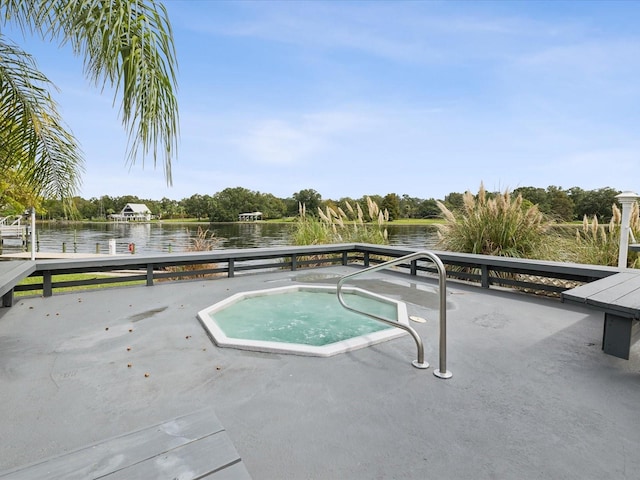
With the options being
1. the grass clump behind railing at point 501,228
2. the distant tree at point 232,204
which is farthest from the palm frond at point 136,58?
the distant tree at point 232,204

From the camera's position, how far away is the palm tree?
2.32 m

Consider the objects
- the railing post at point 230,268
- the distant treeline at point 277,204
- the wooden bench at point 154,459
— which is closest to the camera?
the wooden bench at point 154,459

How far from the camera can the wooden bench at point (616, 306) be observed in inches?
85.4

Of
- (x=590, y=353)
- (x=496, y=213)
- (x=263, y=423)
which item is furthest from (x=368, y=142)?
(x=263, y=423)

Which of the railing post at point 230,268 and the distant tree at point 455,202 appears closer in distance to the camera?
the railing post at point 230,268

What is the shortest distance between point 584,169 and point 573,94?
132 inches

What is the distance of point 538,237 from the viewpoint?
5105 mm

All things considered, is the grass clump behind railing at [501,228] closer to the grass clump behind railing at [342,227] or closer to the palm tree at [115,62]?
the grass clump behind railing at [342,227]

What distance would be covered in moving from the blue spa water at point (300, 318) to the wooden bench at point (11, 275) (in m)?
1.76

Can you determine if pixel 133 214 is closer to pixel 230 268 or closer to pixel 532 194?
pixel 230 268

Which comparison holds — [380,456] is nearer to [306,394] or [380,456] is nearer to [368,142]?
[306,394]

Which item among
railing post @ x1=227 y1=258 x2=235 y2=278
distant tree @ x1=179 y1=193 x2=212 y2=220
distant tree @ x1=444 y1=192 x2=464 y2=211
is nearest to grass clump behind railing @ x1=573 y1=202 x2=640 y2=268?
distant tree @ x1=444 y1=192 x2=464 y2=211

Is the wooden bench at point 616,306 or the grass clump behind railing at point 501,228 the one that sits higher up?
the grass clump behind railing at point 501,228

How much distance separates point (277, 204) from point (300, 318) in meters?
37.7
